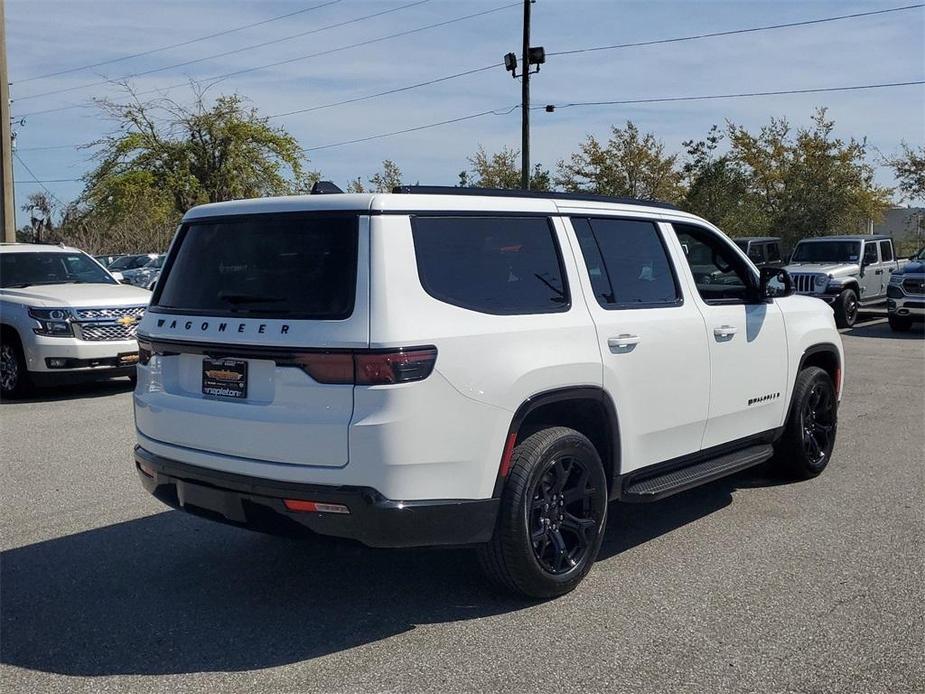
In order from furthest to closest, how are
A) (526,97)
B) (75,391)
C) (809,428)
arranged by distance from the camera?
(526,97) → (75,391) → (809,428)

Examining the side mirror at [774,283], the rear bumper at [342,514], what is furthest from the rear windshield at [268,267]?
the side mirror at [774,283]

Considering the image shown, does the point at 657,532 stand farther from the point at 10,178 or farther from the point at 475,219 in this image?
the point at 10,178

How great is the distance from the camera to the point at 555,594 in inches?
176

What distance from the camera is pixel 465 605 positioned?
445cm

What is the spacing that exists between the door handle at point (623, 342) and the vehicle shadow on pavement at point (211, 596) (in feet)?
3.96

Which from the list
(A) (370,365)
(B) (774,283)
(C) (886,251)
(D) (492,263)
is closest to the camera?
(A) (370,365)

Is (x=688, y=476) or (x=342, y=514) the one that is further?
(x=688, y=476)

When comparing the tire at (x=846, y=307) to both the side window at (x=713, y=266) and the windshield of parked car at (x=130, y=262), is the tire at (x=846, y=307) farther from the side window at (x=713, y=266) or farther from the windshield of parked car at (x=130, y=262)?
the windshield of parked car at (x=130, y=262)

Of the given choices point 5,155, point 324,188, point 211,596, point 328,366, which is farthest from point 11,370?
point 5,155

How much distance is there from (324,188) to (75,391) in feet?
26.6

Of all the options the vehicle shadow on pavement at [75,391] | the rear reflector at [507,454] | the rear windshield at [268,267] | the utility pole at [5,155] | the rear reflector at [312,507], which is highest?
the utility pole at [5,155]

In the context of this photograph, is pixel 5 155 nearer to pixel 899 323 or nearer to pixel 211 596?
pixel 211 596

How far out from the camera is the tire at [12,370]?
1070 centimetres

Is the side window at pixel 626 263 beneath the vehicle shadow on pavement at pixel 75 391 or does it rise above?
above
